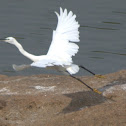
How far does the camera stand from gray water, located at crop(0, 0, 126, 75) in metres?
13.4

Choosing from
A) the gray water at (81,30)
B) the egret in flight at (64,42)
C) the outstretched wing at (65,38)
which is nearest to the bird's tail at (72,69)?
the egret in flight at (64,42)

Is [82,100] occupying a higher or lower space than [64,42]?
lower

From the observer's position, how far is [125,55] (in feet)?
45.4

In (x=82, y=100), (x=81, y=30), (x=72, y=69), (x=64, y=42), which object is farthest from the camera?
(x=81, y=30)

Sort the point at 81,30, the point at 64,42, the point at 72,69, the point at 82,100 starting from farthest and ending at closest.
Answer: the point at 81,30 → the point at 64,42 → the point at 72,69 → the point at 82,100

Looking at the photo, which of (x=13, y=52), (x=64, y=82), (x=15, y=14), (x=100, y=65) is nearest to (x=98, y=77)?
(x=64, y=82)

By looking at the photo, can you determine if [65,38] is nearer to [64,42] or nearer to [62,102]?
[64,42]

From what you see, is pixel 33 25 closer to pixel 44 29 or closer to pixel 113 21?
pixel 44 29

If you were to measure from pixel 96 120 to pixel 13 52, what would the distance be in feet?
22.7

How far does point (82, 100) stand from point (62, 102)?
33 centimetres

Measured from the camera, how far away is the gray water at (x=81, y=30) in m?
→ 13.4

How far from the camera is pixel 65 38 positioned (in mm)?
9266

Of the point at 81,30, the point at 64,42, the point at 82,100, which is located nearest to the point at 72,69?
the point at 82,100

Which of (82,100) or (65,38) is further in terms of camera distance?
(65,38)
